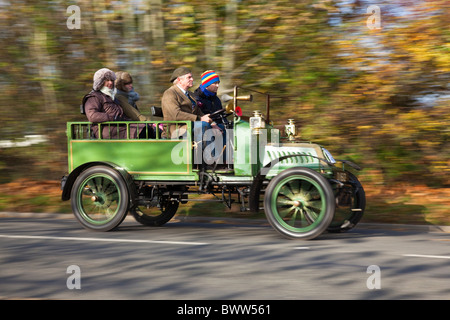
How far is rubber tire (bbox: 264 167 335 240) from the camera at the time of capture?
714cm

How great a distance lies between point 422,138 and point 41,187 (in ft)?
24.7

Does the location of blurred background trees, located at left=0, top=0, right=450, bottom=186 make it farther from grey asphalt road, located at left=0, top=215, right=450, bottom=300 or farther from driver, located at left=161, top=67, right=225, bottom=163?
driver, located at left=161, top=67, right=225, bottom=163

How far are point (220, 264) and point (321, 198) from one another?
168 cm

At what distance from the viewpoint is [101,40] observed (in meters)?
13.0

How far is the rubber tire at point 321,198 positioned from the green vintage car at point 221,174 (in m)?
0.01

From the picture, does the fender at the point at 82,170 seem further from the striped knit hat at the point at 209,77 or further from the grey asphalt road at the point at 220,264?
the striped knit hat at the point at 209,77

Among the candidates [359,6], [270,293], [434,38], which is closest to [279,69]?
[359,6]

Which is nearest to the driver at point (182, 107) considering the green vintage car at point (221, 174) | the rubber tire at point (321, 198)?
the green vintage car at point (221, 174)

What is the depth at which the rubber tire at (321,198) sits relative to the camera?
7145mm
